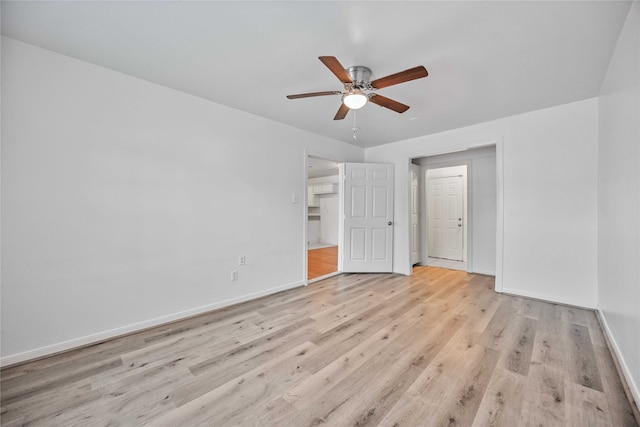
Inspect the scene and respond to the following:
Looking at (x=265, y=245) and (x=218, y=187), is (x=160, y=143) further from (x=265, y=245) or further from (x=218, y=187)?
(x=265, y=245)

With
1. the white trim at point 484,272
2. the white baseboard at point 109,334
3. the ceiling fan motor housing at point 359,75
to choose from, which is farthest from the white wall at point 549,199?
the white baseboard at point 109,334

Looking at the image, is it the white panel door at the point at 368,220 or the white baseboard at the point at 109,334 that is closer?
the white baseboard at the point at 109,334

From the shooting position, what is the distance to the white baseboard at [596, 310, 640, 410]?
1552 millimetres

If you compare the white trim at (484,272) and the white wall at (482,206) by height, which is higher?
the white wall at (482,206)

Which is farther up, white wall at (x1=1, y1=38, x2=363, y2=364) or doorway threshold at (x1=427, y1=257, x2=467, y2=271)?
white wall at (x1=1, y1=38, x2=363, y2=364)

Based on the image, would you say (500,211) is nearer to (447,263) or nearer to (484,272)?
(484,272)

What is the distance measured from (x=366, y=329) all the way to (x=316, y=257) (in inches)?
151

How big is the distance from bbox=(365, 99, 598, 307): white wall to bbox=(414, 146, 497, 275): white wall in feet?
3.69

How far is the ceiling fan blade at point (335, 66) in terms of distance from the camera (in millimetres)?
1624

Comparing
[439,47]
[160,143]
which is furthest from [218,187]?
[439,47]

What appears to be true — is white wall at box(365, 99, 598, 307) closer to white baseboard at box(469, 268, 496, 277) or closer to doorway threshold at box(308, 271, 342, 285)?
white baseboard at box(469, 268, 496, 277)

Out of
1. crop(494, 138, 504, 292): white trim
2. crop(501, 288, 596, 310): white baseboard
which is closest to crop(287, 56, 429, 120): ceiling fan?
crop(494, 138, 504, 292): white trim

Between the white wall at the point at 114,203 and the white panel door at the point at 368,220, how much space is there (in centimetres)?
173

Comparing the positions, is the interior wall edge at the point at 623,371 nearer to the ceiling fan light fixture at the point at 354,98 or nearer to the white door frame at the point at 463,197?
the white door frame at the point at 463,197
